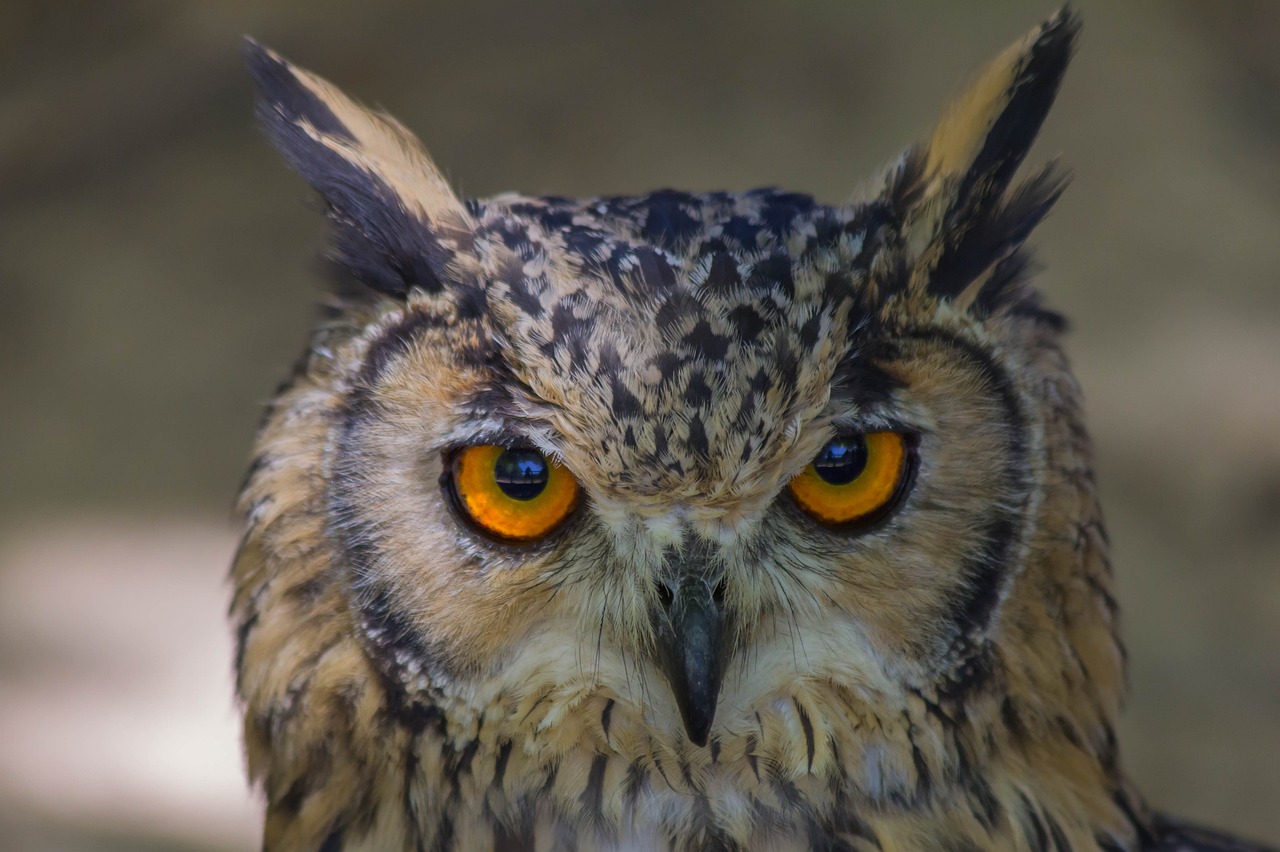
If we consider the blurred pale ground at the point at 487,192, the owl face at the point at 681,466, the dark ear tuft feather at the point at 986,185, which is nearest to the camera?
the owl face at the point at 681,466

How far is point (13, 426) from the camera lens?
4.00m

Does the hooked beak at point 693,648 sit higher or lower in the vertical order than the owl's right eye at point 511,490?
lower

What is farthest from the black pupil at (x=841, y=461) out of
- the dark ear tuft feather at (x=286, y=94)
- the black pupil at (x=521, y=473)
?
the dark ear tuft feather at (x=286, y=94)

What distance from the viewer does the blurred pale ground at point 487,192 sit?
10.2ft

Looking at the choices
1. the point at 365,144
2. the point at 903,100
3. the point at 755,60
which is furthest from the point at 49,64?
the point at 365,144

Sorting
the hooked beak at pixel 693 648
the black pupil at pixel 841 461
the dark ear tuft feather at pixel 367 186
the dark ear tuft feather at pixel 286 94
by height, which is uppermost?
the dark ear tuft feather at pixel 286 94

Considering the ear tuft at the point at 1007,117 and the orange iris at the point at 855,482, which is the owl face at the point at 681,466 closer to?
the orange iris at the point at 855,482

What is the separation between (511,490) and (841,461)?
1.07 ft

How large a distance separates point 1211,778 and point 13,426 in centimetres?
372

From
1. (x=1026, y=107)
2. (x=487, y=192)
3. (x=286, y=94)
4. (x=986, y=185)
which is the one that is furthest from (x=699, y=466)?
(x=487, y=192)

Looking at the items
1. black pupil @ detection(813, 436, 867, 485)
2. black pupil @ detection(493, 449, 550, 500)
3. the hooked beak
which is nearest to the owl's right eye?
black pupil @ detection(493, 449, 550, 500)

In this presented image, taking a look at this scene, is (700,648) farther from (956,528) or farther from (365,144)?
(365,144)

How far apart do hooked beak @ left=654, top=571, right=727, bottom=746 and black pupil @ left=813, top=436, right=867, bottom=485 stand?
157mm

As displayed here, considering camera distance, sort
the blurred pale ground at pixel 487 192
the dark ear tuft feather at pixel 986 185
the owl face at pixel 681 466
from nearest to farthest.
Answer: the owl face at pixel 681 466 < the dark ear tuft feather at pixel 986 185 < the blurred pale ground at pixel 487 192
